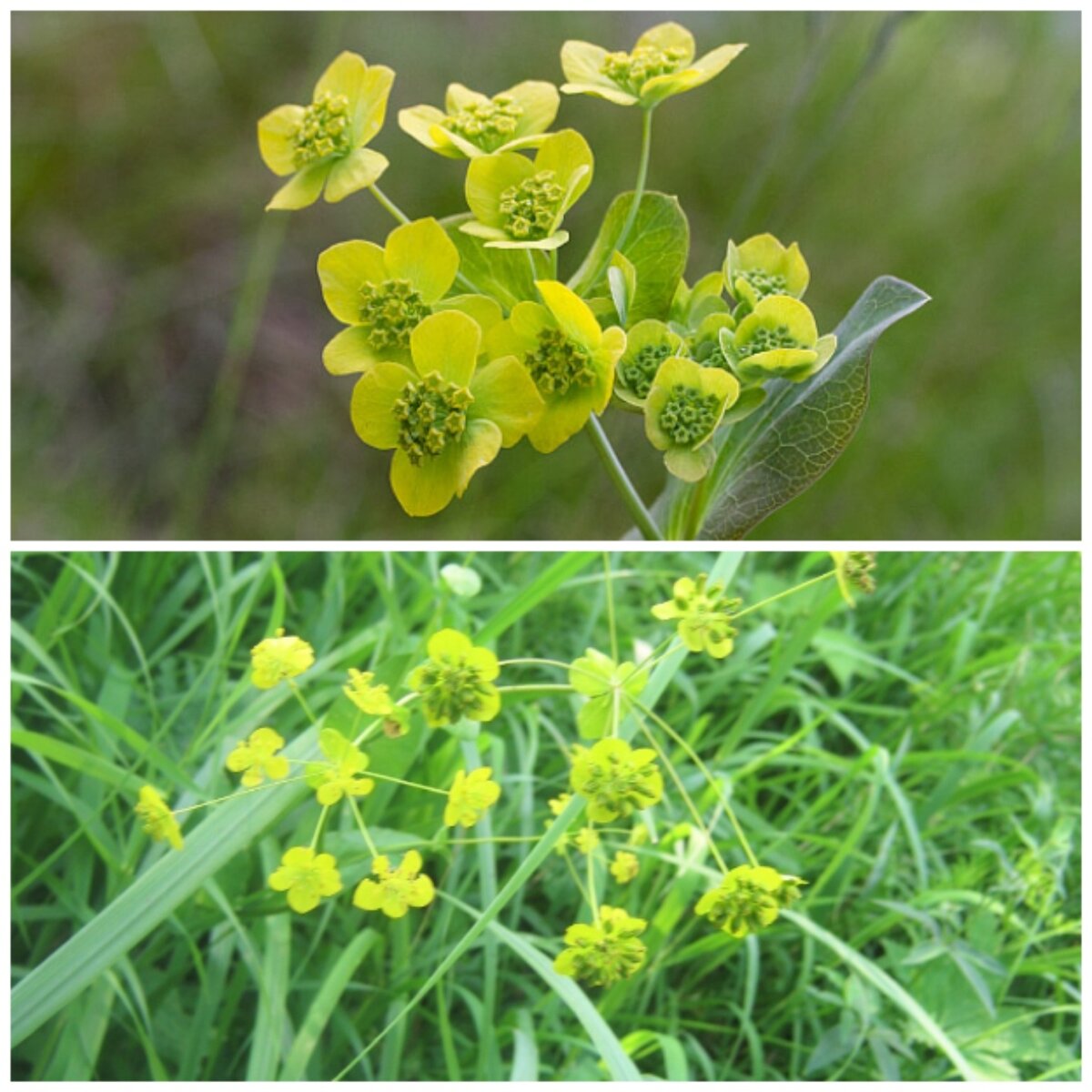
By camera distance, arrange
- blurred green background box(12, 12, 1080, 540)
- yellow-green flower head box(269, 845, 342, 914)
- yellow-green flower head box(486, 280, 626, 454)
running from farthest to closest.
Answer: blurred green background box(12, 12, 1080, 540) → yellow-green flower head box(269, 845, 342, 914) → yellow-green flower head box(486, 280, 626, 454)

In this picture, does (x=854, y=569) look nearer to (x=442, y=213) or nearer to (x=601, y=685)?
(x=601, y=685)

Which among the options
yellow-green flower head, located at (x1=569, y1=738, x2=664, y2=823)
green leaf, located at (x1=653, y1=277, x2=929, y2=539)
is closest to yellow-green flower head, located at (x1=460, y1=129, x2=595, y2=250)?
green leaf, located at (x1=653, y1=277, x2=929, y2=539)

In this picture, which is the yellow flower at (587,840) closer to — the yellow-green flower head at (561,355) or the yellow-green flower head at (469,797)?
the yellow-green flower head at (469,797)

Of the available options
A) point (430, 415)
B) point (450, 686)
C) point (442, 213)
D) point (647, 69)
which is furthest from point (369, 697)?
point (442, 213)

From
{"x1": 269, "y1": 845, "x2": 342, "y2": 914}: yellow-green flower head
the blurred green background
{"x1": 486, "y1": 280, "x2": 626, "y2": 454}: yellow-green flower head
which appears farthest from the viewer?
the blurred green background

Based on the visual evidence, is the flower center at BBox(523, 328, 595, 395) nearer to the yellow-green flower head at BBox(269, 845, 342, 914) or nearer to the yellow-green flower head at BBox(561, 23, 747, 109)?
the yellow-green flower head at BBox(561, 23, 747, 109)

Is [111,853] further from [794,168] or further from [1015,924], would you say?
[794,168]
